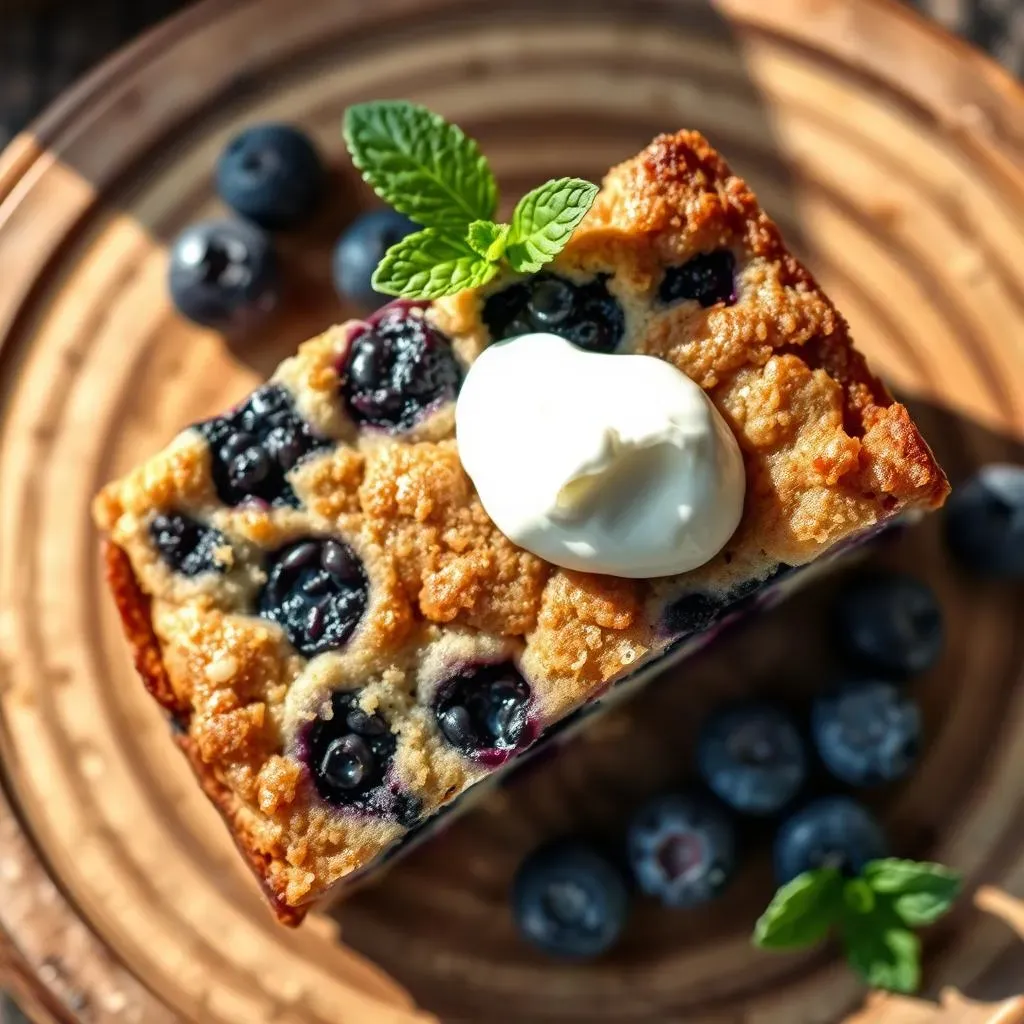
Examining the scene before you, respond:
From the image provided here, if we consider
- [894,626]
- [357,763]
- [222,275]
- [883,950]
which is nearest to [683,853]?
[883,950]

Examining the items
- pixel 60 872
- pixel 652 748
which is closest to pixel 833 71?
pixel 652 748

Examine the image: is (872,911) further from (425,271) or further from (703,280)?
(425,271)

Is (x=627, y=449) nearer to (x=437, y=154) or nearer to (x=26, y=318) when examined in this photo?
(x=437, y=154)

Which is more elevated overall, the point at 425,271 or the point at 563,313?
the point at 425,271

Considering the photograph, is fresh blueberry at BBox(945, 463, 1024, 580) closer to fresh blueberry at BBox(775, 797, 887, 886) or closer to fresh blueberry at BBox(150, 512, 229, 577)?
fresh blueberry at BBox(775, 797, 887, 886)

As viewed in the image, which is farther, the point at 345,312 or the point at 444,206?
the point at 345,312

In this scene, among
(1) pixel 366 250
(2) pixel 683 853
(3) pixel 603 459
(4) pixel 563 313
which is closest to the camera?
(3) pixel 603 459

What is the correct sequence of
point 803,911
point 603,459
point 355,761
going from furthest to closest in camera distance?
point 803,911 → point 355,761 → point 603,459
